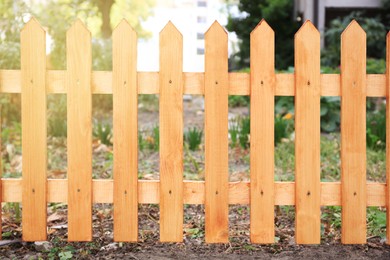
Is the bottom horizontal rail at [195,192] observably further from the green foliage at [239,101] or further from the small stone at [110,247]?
the green foliage at [239,101]

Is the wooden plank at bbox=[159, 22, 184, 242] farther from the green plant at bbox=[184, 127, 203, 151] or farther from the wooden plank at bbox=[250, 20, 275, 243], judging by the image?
the green plant at bbox=[184, 127, 203, 151]

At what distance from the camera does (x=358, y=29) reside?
107 inches

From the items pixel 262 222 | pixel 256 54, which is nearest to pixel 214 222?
pixel 262 222

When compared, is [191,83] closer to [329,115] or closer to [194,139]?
[194,139]

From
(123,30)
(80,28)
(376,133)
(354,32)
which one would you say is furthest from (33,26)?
(376,133)

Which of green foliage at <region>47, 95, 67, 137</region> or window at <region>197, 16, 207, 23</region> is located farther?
window at <region>197, 16, 207, 23</region>

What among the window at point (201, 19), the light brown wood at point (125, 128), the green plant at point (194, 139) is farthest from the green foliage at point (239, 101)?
the window at point (201, 19)

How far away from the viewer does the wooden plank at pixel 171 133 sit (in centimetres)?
270

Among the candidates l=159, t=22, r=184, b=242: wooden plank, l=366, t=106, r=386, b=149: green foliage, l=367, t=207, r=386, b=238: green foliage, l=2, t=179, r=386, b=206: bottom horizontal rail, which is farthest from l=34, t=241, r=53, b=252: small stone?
l=366, t=106, r=386, b=149: green foliage

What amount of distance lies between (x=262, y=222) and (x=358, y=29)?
1.04m

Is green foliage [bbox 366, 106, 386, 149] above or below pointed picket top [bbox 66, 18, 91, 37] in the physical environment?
below

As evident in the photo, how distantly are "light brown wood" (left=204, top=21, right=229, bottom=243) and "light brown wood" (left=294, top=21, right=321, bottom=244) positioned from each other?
0.35 m

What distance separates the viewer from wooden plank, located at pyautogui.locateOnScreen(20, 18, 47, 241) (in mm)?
2738

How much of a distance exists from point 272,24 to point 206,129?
31.1 feet
